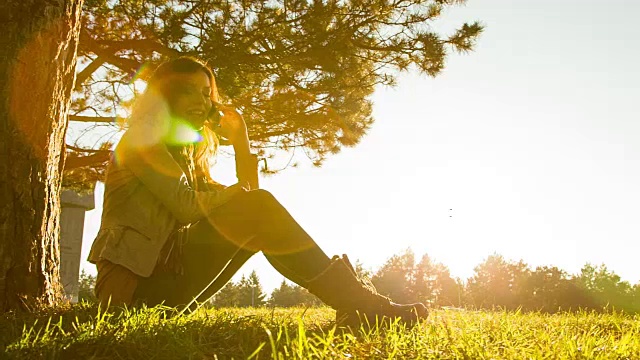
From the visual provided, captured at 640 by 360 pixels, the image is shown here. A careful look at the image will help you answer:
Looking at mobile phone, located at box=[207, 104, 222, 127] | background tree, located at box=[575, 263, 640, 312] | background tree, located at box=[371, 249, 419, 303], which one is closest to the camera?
mobile phone, located at box=[207, 104, 222, 127]

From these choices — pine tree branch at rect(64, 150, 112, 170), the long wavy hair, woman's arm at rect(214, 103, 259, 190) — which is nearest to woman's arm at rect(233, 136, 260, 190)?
woman's arm at rect(214, 103, 259, 190)

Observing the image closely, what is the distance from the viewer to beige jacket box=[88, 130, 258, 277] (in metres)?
1.98

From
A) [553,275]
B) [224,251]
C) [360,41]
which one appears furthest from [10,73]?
[553,275]

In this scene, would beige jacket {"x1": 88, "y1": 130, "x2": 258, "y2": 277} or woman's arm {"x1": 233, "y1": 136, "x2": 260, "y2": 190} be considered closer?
beige jacket {"x1": 88, "y1": 130, "x2": 258, "y2": 277}

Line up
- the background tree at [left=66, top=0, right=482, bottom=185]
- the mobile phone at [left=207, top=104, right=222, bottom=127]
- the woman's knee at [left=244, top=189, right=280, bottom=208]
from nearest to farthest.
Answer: the woman's knee at [left=244, top=189, right=280, bottom=208], the mobile phone at [left=207, top=104, right=222, bottom=127], the background tree at [left=66, top=0, right=482, bottom=185]

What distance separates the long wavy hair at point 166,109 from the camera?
86.7 inches

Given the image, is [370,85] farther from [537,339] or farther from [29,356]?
[29,356]

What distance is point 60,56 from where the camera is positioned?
2531mm

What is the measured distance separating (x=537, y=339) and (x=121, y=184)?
1.60m

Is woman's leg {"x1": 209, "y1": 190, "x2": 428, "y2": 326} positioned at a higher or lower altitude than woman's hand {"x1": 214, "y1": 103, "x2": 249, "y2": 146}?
lower

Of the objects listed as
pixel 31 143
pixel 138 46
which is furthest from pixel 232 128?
pixel 138 46

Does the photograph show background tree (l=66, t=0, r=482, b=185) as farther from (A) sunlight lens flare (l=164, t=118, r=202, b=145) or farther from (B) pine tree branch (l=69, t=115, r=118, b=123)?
(A) sunlight lens flare (l=164, t=118, r=202, b=145)

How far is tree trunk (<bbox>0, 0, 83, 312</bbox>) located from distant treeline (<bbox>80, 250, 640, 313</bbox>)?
44.3 ft

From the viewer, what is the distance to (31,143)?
92.1 inches
